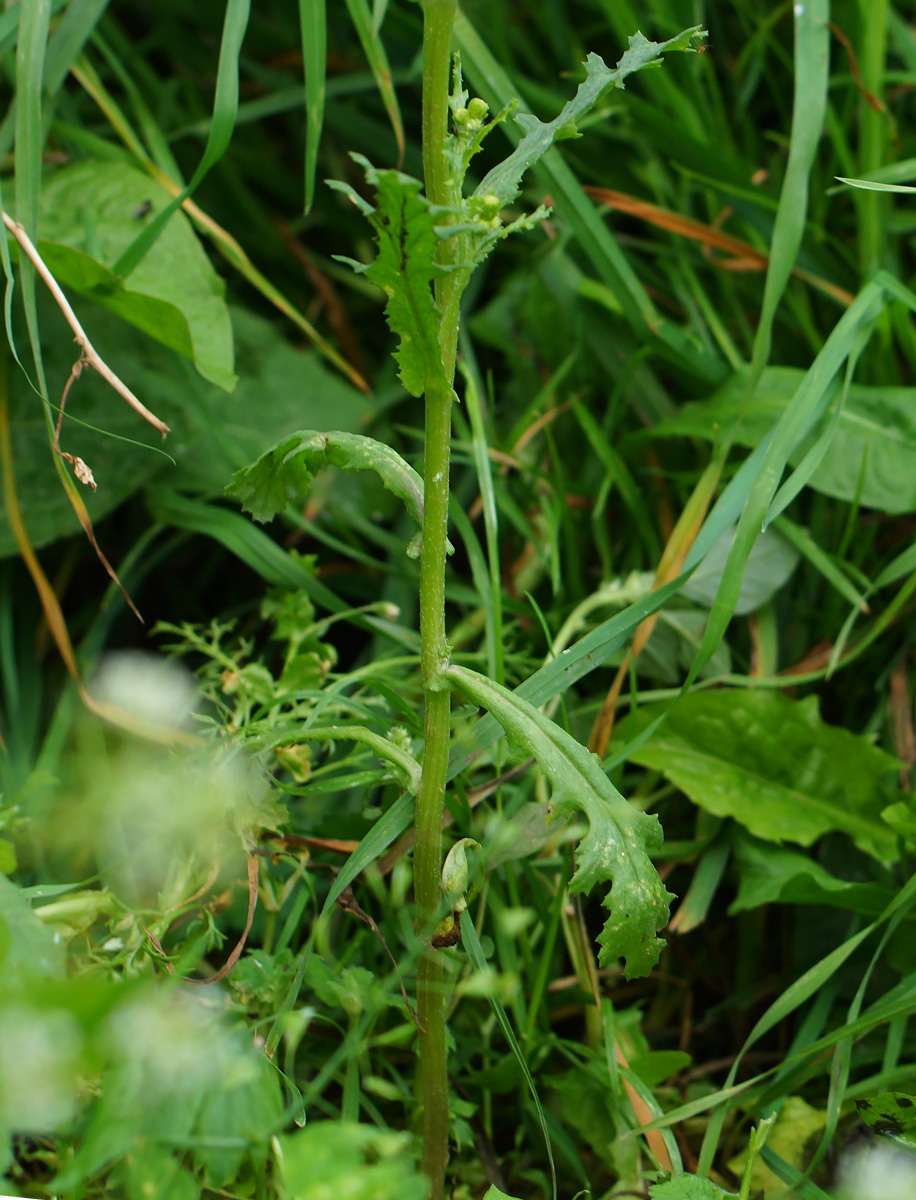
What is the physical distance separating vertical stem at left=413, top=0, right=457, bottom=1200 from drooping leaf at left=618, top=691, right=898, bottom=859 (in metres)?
0.40

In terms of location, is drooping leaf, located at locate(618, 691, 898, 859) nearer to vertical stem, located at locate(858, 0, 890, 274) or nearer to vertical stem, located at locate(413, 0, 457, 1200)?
vertical stem, located at locate(413, 0, 457, 1200)

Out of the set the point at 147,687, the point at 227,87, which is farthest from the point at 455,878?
the point at 227,87

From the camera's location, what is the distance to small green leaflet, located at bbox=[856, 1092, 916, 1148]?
2.59ft

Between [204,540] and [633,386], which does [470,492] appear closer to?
[633,386]

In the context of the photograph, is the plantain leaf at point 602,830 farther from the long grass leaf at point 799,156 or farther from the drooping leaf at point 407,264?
the long grass leaf at point 799,156

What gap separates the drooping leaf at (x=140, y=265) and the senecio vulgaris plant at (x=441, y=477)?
1.59ft

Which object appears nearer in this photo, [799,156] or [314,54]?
[314,54]

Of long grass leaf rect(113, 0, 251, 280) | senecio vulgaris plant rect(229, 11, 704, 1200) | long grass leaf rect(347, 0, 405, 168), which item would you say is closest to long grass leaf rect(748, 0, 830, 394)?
senecio vulgaris plant rect(229, 11, 704, 1200)

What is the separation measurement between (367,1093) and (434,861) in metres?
0.33

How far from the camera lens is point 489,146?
59.6 inches

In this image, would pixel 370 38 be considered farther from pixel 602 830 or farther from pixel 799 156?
pixel 602 830

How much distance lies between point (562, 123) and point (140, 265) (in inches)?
30.5

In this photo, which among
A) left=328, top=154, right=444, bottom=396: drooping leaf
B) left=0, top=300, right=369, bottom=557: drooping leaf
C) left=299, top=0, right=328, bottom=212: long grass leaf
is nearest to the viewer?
left=328, top=154, right=444, bottom=396: drooping leaf

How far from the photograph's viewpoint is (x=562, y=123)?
0.68 metres
